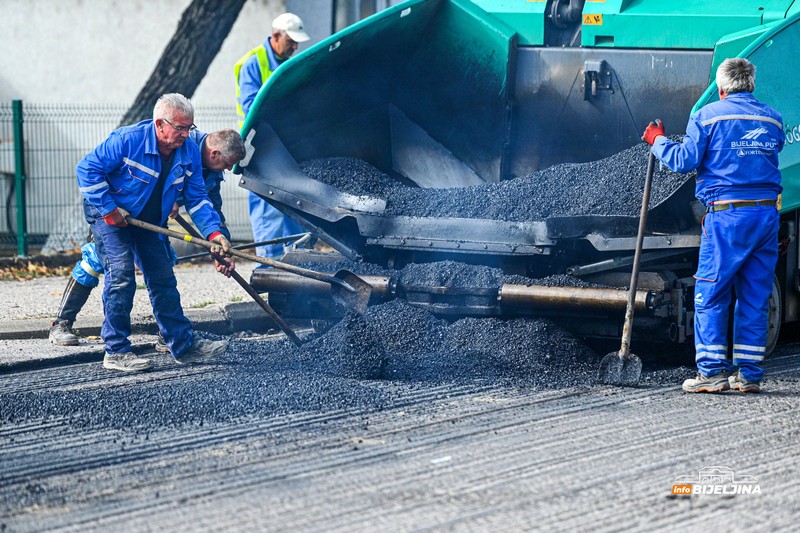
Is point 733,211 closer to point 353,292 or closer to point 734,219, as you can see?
point 734,219

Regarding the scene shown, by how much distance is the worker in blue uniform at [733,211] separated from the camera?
521 cm

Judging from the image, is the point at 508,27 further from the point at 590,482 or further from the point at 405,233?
the point at 590,482

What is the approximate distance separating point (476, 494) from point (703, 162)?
92.9 inches

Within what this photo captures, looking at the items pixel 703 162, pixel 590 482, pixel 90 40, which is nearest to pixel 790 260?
pixel 703 162

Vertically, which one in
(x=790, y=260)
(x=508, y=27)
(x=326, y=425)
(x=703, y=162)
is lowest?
(x=326, y=425)

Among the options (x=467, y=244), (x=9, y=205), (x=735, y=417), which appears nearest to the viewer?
(x=735, y=417)

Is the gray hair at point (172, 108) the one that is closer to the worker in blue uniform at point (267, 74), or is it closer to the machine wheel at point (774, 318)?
the worker in blue uniform at point (267, 74)

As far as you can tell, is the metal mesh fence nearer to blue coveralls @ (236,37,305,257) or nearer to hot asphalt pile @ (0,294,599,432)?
blue coveralls @ (236,37,305,257)

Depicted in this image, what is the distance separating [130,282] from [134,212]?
0.37 metres

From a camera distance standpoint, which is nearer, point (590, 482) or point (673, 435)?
point (590, 482)

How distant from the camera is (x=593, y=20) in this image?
6.36 metres

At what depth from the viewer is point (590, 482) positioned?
3770 millimetres

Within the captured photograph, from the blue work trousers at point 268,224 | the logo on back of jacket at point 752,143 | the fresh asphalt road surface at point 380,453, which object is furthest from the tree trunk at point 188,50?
the logo on back of jacket at point 752,143

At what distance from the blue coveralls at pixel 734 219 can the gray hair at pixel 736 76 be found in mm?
38
